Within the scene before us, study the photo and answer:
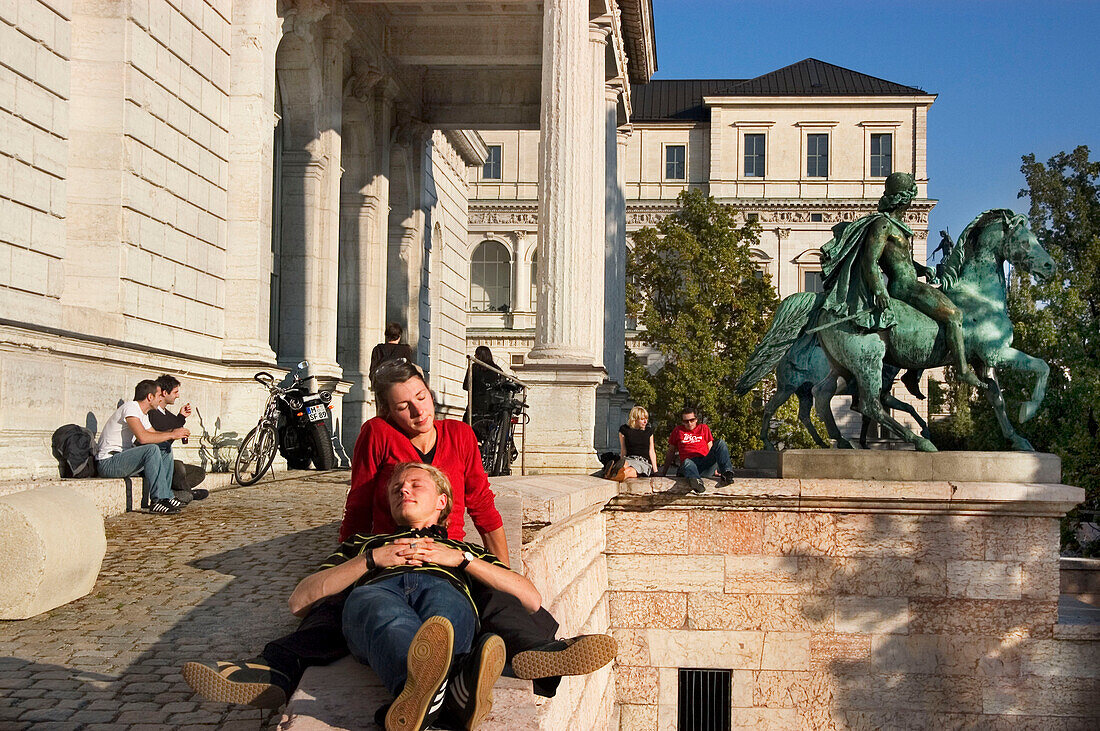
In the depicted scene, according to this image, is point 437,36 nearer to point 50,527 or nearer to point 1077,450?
point 1077,450

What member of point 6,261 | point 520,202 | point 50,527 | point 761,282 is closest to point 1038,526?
point 50,527

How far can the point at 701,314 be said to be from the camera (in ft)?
123

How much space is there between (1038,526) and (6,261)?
9.97m

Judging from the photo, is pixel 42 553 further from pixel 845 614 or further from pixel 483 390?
pixel 483 390

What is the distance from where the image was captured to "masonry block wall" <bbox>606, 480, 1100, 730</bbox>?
11180mm

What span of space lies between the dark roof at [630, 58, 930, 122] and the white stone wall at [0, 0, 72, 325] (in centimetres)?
5146

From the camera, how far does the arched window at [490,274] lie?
197 ft

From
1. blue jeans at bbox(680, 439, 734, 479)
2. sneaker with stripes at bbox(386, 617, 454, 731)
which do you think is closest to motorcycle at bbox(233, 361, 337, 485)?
blue jeans at bbox(680, 439, 734, 479)

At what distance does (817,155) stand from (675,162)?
7525mm

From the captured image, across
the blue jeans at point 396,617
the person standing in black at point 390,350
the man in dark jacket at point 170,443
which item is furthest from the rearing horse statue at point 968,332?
the blue jeans at point 396,617

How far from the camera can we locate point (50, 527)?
6.29 metres

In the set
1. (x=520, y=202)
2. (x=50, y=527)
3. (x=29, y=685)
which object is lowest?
(x=29, y=685)

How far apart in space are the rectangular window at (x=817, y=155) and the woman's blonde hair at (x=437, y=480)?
5964cm

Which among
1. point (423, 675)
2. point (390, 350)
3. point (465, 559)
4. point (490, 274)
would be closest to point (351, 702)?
point (423, 675)
